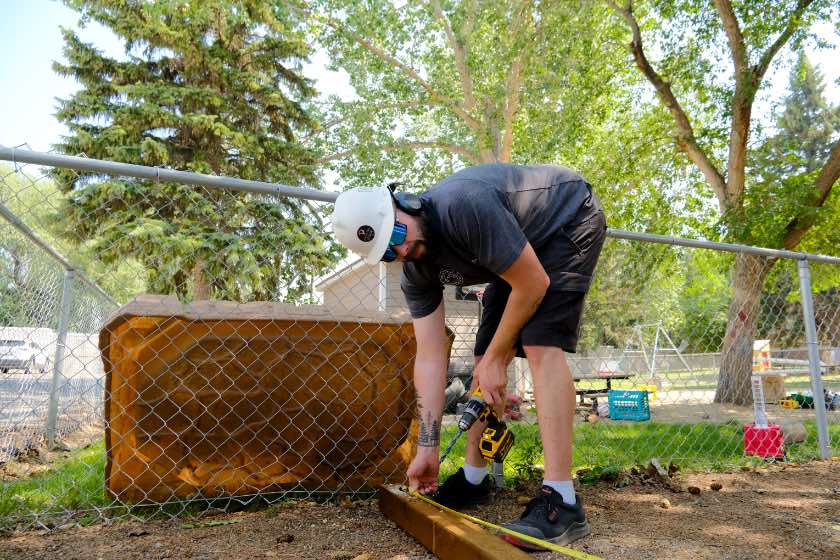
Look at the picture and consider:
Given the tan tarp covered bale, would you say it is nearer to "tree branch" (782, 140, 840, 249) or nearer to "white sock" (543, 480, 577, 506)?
"white sock" (543, 480, 577, 506)

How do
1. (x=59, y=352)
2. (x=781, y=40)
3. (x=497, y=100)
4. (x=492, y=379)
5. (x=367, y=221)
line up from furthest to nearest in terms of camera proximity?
(x=497, y=100), (x=781, y=40), (x=59, y=352), (x=492, y=379), (x=367, y=221)

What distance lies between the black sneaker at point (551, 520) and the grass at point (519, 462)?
2.97 ft

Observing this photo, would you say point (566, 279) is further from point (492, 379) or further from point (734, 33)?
point (734, 33)

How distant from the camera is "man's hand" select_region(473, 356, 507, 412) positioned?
215 cm

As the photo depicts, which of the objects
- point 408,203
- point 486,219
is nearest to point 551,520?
point 486,219

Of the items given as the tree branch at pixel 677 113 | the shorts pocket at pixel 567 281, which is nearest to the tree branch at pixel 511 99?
the tree branch at pixel 677 113

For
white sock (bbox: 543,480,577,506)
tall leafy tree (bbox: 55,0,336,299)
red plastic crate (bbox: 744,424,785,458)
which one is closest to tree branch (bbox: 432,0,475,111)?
tall leafy tree (bbox: 55,0,336,299)

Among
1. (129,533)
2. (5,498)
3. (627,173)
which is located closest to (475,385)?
(129,533)

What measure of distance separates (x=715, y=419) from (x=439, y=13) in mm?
11682

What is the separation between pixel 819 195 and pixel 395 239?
31.7 feet

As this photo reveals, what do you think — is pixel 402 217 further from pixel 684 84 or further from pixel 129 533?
pixel 684 84

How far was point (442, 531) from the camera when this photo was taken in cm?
195

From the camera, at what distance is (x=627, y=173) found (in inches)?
455

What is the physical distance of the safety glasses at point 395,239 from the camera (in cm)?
204
